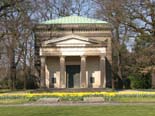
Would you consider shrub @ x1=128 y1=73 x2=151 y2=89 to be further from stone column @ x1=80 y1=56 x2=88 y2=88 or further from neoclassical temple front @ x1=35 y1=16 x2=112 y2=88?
stone column @ x1=80 y1=56 x2=88 y2=88

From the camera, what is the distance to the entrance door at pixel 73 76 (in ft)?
190

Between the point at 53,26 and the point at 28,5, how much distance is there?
32.3 ft

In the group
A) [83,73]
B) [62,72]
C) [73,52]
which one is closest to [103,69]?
[83,73]

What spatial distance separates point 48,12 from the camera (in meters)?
72.6

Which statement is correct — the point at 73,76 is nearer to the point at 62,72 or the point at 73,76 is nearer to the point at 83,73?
the point at 62,72

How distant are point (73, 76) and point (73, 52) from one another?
4591mm

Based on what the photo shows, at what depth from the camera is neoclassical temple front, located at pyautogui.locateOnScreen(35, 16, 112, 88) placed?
180 feet

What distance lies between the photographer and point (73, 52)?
55031mm

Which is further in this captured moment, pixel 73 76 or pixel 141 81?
pixel 141 81

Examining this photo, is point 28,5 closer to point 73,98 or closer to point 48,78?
point 48,78

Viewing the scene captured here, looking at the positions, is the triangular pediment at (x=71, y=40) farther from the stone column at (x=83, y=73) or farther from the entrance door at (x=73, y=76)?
the entrance door at (x=73, y=76)

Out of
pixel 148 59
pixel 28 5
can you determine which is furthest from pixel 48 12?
pixel 148 59

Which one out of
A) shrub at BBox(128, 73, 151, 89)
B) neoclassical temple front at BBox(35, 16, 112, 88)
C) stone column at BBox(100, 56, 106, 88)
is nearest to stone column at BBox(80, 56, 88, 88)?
neoclassical temple front at BBox(35, 16, 112, 88)

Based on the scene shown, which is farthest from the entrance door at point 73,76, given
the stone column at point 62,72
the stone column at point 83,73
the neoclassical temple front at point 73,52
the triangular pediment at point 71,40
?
the triangular pediment at point 71,40
